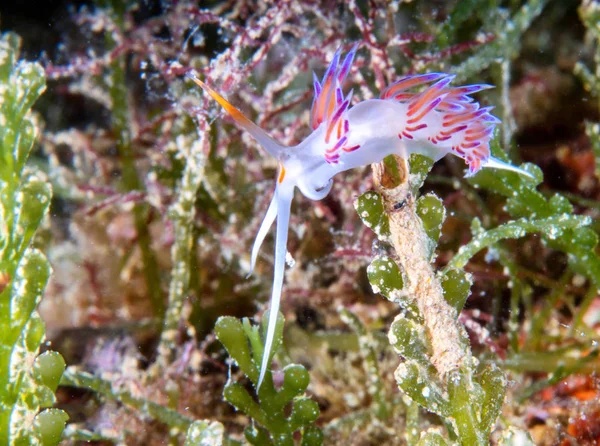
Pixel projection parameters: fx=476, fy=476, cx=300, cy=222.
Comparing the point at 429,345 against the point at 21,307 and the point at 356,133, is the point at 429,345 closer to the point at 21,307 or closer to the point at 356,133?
the point at 356,133

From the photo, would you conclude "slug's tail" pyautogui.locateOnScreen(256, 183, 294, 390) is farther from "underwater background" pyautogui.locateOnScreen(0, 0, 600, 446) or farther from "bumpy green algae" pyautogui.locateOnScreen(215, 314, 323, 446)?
"bumpy green algae" pyautogui.locateOnScreen(215, 314, 323, 446)

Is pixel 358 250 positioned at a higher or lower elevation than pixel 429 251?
higher

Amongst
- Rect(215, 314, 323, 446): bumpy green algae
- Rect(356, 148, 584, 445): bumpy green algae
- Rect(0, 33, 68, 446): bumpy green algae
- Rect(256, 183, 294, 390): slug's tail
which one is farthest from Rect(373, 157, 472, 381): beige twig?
Rect(0, 33, 68, 446): bumpy green algae

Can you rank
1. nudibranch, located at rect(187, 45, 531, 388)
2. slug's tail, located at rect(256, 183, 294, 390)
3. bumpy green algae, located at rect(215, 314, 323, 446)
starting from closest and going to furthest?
slug's tail, located at rect(256, 183, 294, 390) < nudibranch, located at rect(187, 45, 531, 388) < bumpy green algae, located at rect(215, 314, 323, 446)

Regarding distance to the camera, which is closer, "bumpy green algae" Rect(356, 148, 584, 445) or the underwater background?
"bumpy green algae" Rect(356, 148, 584, 445)

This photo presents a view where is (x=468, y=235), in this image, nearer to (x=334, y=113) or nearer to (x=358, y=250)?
(x=358, y=250)

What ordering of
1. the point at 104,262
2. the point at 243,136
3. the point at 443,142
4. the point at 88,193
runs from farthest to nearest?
1. the point at 104,262
2. the point at 88,193
3. the point at 243,136
4. the point at 443,142

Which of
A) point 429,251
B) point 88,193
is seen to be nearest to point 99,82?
point 88,193

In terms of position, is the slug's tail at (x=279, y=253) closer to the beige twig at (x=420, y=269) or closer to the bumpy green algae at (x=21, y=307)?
the beige twig at (x=420, y=269)

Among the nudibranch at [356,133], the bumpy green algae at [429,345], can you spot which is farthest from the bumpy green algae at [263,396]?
the bumpy green algae at [429,345]
